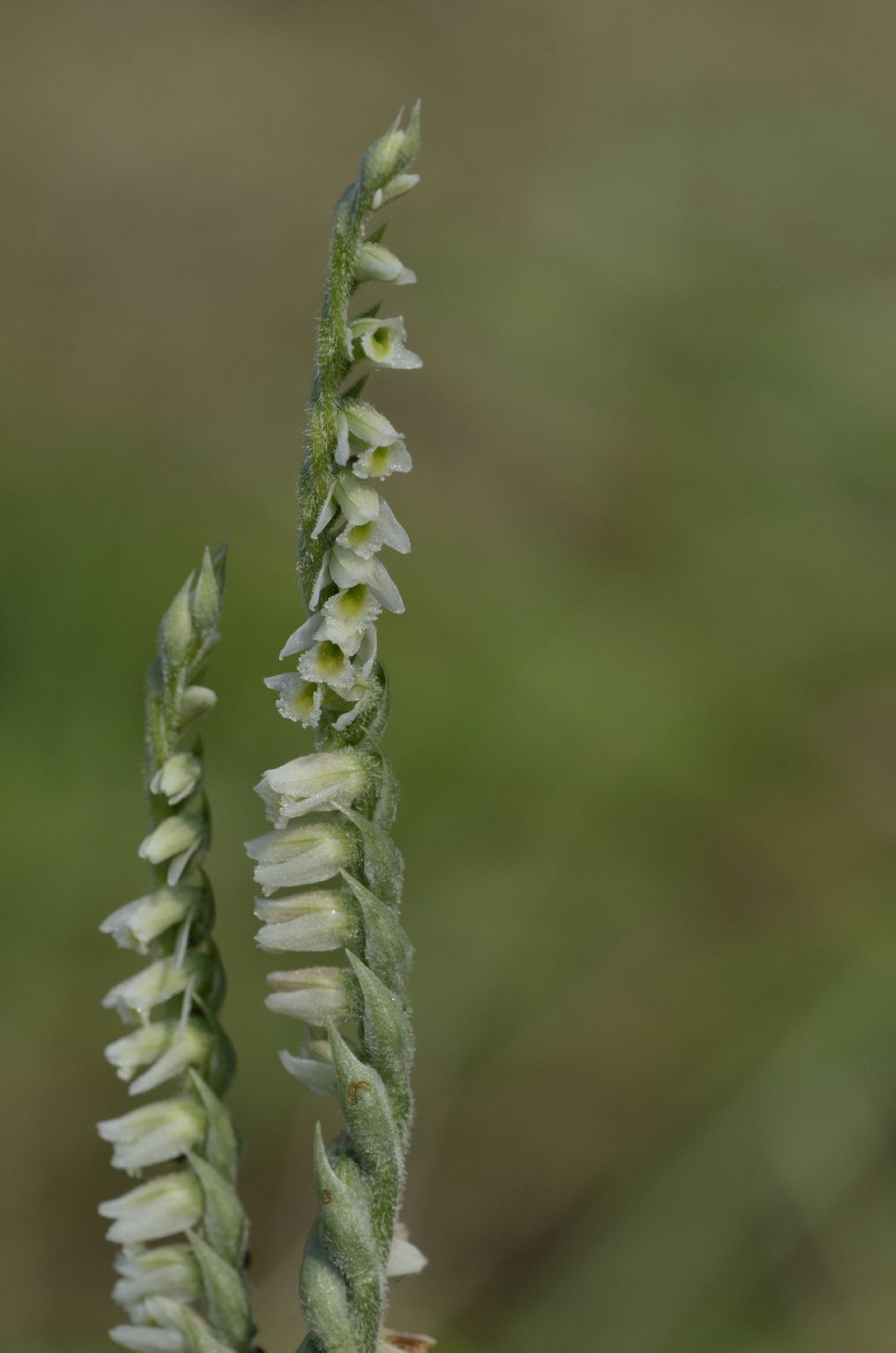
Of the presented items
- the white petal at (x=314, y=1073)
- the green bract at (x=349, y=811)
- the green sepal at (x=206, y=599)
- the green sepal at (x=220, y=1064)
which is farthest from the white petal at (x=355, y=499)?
the green sepal at (x=220, y=1064)

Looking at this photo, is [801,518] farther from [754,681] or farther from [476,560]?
Result: [476,560]

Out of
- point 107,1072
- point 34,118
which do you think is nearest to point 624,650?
point 107,1072

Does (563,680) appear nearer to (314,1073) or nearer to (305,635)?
(314,1073)

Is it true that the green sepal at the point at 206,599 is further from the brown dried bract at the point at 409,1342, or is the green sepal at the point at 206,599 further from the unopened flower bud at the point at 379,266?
the brown dried bract at the point at 409,1342

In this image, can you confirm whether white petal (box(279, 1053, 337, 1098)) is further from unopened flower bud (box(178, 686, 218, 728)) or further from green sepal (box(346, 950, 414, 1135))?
unopened flower bud (box(178, 686, 218, 728))

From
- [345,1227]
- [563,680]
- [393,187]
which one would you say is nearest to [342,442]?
[393,187]
